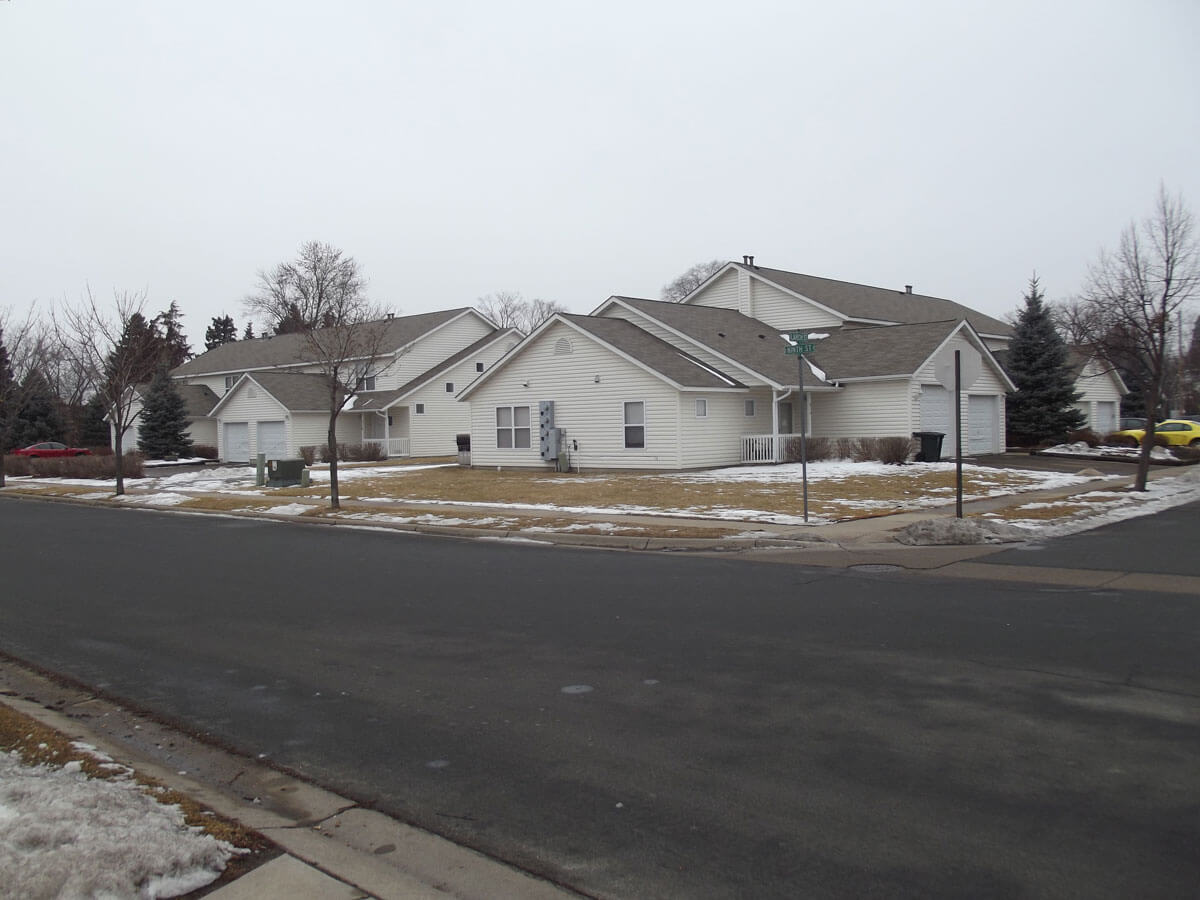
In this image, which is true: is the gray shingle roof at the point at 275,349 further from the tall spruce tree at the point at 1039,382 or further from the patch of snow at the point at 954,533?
the patch of snow at the point at 954,533

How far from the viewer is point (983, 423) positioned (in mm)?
35250

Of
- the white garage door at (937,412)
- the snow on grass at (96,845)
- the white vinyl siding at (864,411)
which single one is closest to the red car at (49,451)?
the white vinyl siding at (864,411)

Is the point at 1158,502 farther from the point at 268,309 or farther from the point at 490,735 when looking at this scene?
the point at 268,309

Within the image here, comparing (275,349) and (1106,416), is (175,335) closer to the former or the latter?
(275,349)

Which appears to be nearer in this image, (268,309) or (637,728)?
(637,728)

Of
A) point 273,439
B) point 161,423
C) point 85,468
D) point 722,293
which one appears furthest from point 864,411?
point 161,423

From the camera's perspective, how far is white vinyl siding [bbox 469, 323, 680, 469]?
29656 millimetres

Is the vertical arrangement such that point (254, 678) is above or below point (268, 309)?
below

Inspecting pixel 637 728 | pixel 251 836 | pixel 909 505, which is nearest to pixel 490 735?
pixel 637 728

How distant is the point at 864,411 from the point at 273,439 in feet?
96.5

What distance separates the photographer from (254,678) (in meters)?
7.30

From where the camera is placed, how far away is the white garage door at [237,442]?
48.9 metres

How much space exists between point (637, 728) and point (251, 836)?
2.36 meters

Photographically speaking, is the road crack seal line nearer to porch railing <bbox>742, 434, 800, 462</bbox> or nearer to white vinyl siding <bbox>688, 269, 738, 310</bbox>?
porch railing <bbox>742, 434, 800, 462</bbox>
